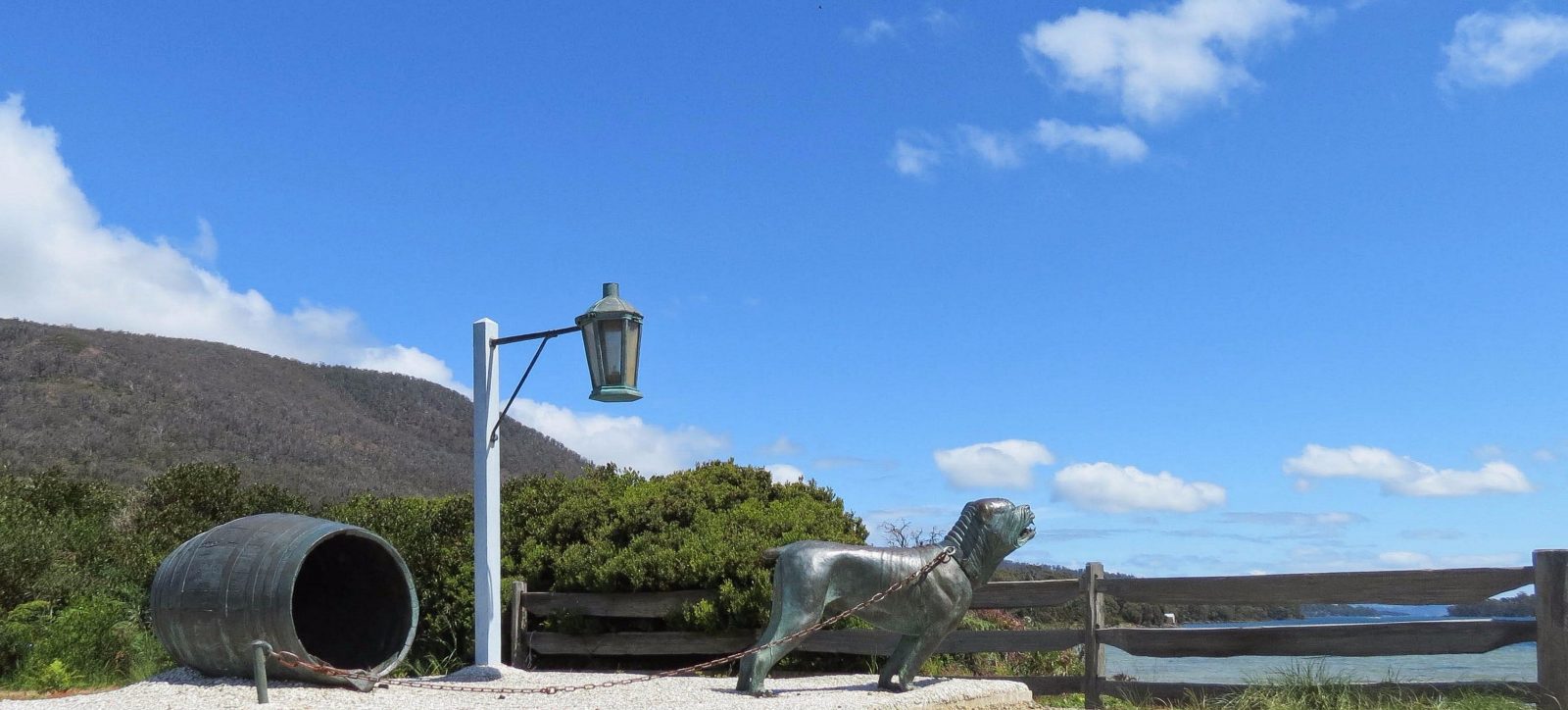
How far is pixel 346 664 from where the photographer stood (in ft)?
28.8

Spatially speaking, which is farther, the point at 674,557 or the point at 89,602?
the point at 89,602

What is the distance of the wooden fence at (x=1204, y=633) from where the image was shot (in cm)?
743

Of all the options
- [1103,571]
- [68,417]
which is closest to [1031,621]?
[1103,571]

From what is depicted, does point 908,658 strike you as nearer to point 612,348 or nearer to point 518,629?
point 612,348

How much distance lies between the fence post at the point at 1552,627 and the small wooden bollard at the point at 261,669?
7.65m

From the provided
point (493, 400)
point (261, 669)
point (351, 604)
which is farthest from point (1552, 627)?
point (351, 604)

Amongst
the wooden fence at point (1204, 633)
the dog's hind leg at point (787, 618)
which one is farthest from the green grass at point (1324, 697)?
the dog's hind leg at point (787, 618)

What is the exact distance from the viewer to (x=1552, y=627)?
7.31 meters

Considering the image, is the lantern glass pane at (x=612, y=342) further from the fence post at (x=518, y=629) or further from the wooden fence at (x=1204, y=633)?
the fence post at (x=518, y=629)

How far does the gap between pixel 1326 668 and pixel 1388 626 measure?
0.54m

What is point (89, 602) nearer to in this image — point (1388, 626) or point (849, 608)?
point (849, 608)

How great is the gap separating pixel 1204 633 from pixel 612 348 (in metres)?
4.67

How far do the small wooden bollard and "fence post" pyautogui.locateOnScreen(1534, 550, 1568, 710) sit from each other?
7650 millimetres

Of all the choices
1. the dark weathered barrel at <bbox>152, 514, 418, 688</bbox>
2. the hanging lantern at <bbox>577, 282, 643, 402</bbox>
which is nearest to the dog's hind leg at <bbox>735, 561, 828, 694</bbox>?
the hanging lantern at <bbox>577, 282, 643, 402</bbox>
